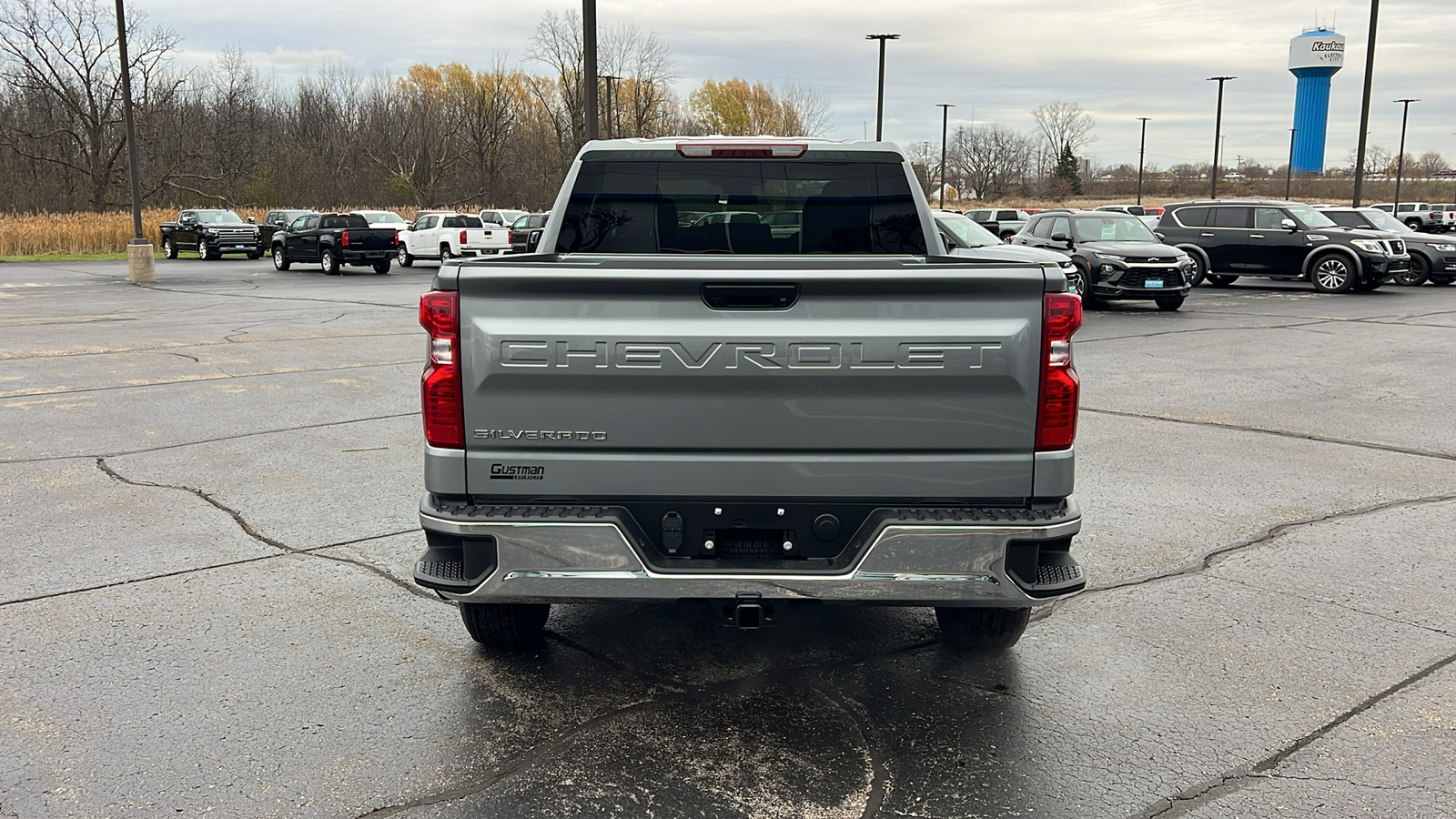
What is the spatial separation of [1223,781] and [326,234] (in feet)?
106

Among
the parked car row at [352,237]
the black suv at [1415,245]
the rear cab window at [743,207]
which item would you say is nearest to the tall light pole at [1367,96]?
the black suv at [1415,245]

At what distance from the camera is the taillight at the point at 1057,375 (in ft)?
10.9

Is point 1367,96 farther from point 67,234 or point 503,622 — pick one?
point 67,234

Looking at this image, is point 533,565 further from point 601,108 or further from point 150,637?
point 601,108

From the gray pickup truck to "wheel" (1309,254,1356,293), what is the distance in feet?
75.4

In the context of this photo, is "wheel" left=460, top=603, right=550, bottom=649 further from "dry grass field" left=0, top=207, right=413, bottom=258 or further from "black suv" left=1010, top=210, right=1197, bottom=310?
"dry grass field" left=0, top=207, right=413, bottom=258

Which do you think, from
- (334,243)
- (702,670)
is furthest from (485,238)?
(702,670)

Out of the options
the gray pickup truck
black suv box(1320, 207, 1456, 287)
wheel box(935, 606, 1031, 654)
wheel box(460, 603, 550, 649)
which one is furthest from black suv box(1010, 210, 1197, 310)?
the gray pickup truck

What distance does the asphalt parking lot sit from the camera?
3.31 m

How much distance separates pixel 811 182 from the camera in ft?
16.6

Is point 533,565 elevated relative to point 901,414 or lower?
lower

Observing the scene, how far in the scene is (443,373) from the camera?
3355 mm

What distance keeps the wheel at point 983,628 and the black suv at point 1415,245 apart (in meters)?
23.6

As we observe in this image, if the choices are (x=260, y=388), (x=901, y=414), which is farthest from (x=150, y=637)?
(x=260, y=388)
